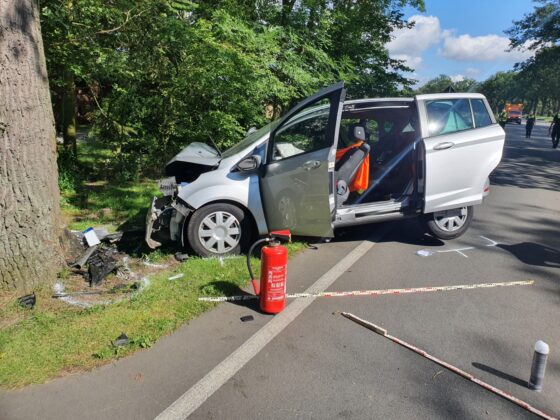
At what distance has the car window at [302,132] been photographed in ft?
17.6

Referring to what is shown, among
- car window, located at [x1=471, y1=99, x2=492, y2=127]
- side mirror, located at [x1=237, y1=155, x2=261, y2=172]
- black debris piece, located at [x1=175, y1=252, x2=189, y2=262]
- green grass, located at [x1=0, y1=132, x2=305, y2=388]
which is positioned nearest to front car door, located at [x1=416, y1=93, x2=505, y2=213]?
car window, located at [x1=471, y1=99, x2=492, y2=127]

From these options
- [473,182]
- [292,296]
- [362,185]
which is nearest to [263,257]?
[292,296]

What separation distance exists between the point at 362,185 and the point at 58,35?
5.12 metres

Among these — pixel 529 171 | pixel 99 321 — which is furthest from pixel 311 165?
pixel 529 171

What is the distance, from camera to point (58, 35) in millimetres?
6738

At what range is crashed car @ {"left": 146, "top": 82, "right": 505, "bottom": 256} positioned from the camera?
5023 mm

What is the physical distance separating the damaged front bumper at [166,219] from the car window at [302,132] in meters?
1.27

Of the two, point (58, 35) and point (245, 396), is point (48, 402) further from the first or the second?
point (58, 35)

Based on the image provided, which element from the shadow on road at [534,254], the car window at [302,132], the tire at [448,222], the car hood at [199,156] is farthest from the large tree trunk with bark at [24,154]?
the shadow on road at [534,254]

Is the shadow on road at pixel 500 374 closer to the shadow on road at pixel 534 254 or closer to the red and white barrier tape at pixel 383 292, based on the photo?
the red and white barrier tape at pixel 383 292

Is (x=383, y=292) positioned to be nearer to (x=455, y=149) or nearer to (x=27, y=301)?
(x=455, y=149)

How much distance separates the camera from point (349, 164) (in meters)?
5.76

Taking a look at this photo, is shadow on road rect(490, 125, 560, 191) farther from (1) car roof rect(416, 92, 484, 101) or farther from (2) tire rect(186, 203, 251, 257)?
(2) tire rect(186, 203, 251, 257)

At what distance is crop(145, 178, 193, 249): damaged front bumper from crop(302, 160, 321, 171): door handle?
1429 millimetres
